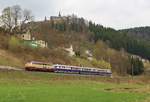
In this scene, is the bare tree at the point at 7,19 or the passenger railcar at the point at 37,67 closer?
the passenger railcar at the point at 37,67

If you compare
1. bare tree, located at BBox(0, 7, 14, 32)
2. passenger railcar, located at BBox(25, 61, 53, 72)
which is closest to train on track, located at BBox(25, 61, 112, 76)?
passenger railcar, located at BBox(25, 61, 53, 72)

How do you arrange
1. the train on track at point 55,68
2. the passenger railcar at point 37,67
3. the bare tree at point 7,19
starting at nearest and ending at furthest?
the passenger railcar at point 37,67
the train on track at point 55,68
the bare tree at point 7,19

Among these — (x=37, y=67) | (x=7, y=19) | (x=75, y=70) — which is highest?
(x=7, y=19)

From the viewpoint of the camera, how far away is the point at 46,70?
82.4 meters

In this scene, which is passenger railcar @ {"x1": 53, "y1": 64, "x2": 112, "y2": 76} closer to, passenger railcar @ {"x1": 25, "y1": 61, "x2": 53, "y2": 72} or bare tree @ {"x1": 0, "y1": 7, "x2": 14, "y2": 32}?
passenger railcar @ {"x1": 25, "y1": 61, "x2": 53, "y2": 72}

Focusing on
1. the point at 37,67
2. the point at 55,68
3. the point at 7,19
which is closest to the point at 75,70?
the point at 55,68

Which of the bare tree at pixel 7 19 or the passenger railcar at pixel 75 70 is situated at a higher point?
Result: the bare tree at pixel 7 19

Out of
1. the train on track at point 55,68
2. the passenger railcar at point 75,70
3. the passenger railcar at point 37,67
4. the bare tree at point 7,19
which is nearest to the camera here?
the passenger railcar at point 37,67

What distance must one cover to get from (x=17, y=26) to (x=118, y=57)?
54.3 meters

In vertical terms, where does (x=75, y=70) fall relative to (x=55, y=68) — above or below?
below

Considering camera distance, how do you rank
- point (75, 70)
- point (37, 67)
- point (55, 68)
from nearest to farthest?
point (37, 67) < point (55, 68) < point (75, 70)

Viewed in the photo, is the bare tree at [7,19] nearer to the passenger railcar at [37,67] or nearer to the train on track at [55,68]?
the train on track at [55,68]

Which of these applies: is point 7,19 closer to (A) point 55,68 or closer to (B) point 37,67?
(A) point 55,68

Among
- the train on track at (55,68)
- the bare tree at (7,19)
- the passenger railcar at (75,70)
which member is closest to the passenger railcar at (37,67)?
the train on track at (55,68)
